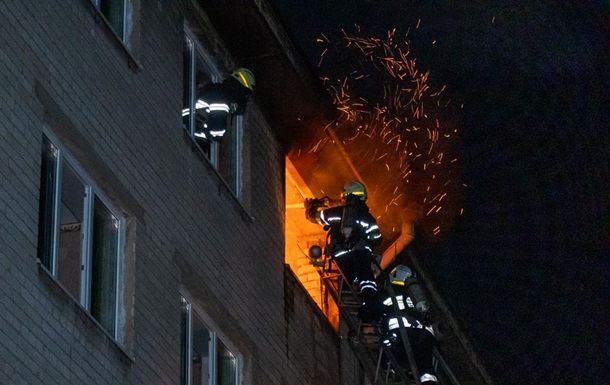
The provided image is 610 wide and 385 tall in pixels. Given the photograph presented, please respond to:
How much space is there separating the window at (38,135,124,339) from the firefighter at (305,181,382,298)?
22.4ft

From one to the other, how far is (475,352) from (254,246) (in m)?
10.3

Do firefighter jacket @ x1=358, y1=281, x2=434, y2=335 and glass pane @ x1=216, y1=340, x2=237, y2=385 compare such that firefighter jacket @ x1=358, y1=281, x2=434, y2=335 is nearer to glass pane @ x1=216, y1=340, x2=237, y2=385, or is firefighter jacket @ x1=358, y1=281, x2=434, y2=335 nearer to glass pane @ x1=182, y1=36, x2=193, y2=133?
glass pane @ x1=216, y1=340, x2=237, y2=385

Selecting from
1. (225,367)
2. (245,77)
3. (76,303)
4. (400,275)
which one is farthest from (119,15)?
(400,275)

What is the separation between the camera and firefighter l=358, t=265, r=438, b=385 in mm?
20344

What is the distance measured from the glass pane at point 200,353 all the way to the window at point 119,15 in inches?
118

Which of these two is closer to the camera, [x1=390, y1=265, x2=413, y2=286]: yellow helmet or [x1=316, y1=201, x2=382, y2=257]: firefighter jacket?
[x1=316, y1=201, x2=382, y2=257]: firefighter jacket

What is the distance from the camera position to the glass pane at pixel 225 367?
650 inches

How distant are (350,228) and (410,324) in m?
1.52

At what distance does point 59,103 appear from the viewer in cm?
1316

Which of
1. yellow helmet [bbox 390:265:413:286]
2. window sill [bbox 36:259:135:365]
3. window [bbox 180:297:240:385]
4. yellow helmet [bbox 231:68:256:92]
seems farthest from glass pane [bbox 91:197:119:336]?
yellow helmet [bbox 390:265:413:286]

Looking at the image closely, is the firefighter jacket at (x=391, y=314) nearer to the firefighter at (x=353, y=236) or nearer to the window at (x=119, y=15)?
the firefighter at (x=353, y=236)

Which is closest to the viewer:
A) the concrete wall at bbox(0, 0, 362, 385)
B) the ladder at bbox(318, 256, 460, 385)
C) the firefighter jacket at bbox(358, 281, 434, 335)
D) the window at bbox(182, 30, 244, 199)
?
the concrete wall at bbox(0, 0, 362, 385)

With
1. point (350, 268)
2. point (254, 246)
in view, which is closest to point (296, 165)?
point (350, 268)

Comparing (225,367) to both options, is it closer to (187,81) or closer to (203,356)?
(203,356)
